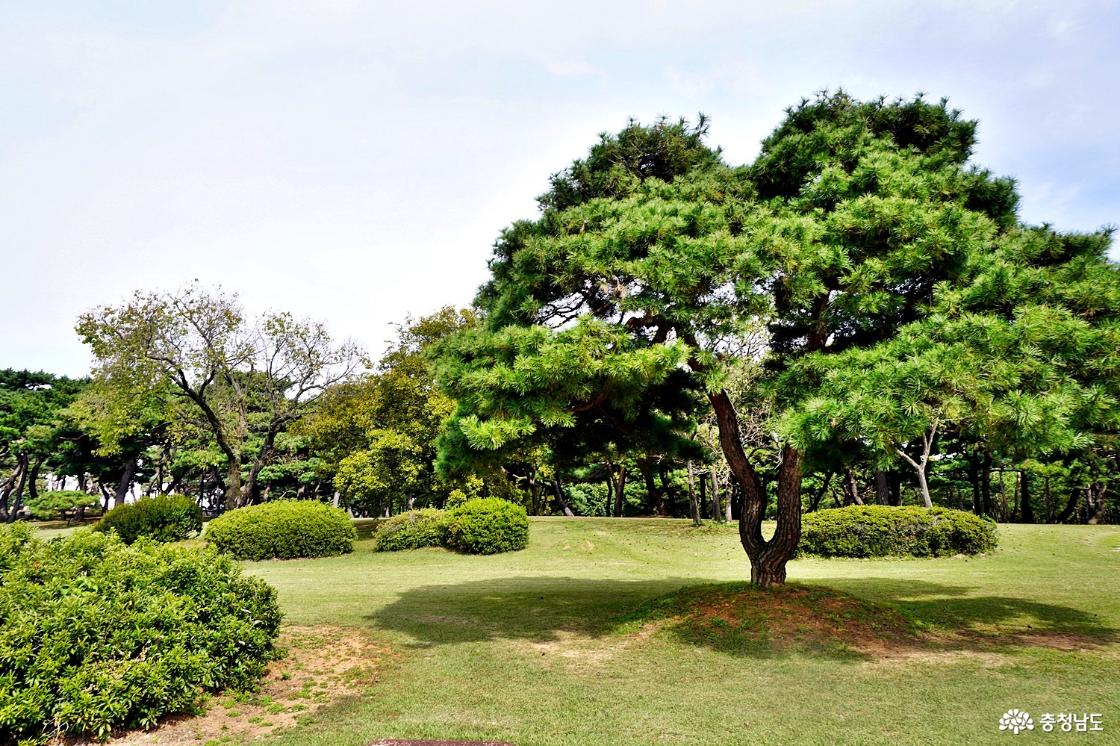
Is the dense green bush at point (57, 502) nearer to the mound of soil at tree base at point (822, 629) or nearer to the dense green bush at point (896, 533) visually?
the dense green bush at point (896, 533)

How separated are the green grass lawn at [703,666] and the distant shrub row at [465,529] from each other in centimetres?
642

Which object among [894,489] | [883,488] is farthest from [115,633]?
[894,489]

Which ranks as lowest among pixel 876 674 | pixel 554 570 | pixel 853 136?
pixel 554 570

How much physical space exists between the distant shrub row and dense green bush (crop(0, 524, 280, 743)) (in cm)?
1418

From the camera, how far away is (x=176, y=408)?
2988 centimetres

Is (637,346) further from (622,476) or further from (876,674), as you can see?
(622,476)

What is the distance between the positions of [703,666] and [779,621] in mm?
1703

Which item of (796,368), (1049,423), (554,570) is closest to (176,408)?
(554,570)

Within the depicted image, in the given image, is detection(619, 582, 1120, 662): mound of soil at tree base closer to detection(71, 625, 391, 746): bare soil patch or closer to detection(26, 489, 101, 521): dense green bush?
detection(71, 625, 391, 746): bare soil patch

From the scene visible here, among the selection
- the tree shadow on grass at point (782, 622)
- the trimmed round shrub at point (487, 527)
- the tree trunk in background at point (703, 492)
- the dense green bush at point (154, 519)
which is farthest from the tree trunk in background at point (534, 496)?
the tree shadow on grass at point (782, 622)

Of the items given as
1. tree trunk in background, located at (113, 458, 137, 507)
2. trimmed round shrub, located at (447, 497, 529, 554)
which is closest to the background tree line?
trimmed round shrub, located at (447, 497, 529, 554)

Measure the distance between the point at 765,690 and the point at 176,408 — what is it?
31.3 m

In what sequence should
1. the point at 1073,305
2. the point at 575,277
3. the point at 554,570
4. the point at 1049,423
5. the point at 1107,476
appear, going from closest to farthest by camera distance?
the point at 1049,423 < the point at 1073,305 < the point at 575,277 < the point at 554,570 < the point at 1107,476

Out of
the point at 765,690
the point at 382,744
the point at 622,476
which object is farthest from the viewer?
the point at 622,476
